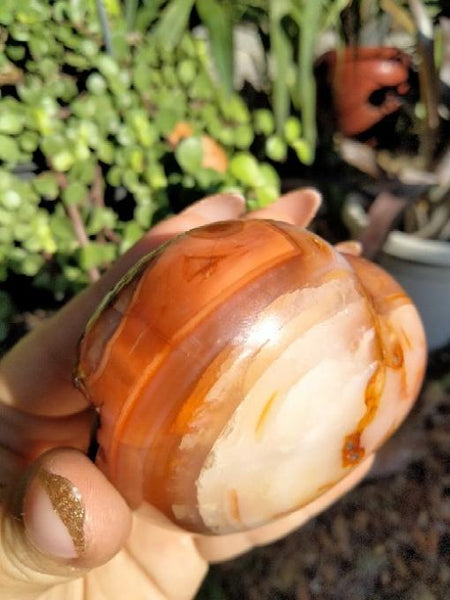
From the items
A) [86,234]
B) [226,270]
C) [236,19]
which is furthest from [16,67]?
[226,270]

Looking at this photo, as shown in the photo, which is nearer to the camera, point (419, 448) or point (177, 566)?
point (177, 566)

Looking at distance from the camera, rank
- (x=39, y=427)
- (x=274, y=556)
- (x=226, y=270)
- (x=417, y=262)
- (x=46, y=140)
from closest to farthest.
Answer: (x=226, y=270), (x=39, y=427), (x=46, y=140), (x=274, y=556), (x=417, y=262)

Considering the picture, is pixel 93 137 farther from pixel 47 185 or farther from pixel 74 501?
pixel 74 501

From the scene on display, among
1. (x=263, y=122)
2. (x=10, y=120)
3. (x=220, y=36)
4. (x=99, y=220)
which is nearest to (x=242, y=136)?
(x=263, y=122)

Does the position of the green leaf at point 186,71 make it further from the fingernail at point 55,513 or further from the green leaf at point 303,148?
the fingernail at point 55,513

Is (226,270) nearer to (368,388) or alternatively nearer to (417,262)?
(368,388)

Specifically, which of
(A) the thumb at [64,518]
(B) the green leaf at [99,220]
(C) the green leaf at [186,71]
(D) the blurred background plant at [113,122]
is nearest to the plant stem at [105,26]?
(D) the blurred background plant at [113,122]
